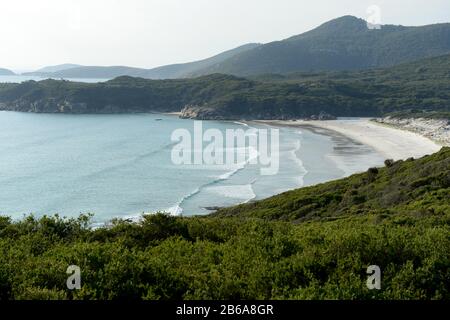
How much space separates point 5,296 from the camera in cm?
808

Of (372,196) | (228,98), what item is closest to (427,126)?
(228,98)

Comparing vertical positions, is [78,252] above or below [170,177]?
above

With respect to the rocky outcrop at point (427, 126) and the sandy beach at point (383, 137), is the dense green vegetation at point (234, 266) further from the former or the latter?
the rocky outcrop at point (427, 126)

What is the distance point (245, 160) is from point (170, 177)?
48.7ft

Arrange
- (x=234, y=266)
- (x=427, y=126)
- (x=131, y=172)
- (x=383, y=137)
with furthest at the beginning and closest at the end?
(x=427, y=126)
(x=383, y=137)
(x=131, y=172)
(x=234, y=266)

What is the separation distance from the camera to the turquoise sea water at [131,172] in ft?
154

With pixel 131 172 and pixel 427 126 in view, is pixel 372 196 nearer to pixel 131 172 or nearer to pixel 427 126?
pixel 131 172

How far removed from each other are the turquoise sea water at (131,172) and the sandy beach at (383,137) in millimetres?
3040

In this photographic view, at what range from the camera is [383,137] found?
9025 centimetres

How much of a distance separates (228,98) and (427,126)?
57441 millimetres

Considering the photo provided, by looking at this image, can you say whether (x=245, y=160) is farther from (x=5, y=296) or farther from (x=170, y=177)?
(x=5, y=296)

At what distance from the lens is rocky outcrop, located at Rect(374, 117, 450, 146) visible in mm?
84969

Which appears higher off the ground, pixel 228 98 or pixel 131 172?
pixel 228 98
